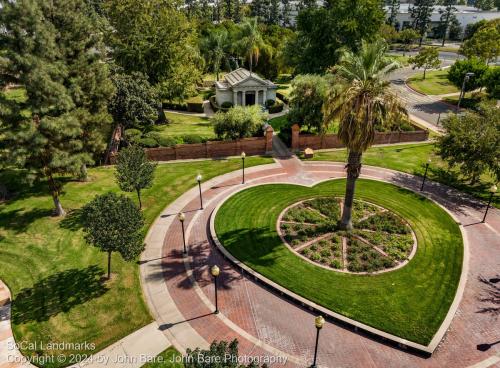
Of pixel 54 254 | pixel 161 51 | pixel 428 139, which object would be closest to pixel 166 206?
pixel 54 254

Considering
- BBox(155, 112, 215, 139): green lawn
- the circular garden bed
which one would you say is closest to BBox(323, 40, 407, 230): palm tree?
the circular garden bed

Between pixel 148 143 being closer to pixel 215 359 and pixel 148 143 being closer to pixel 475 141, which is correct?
pixel 215 359

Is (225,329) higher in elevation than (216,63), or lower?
lower

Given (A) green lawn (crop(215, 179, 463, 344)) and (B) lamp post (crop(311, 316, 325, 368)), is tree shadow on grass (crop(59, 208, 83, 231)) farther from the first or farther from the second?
(B) lamp post (crop(311, 316, 325, 368))

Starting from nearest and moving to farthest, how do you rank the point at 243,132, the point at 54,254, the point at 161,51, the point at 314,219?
the point at 54,254
the point at 314,219
the point at 243,132
the point at 161,51

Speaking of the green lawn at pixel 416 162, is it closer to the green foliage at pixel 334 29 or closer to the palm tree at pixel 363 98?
the palm tree at pixel 363 98

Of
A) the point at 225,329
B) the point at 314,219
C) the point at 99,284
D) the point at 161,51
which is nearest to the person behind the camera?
the point at 225,329

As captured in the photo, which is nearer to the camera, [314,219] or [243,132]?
[314,219]

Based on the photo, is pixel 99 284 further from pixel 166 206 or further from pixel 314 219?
pixel 314 219

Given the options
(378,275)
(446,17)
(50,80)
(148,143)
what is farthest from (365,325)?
(446,17)

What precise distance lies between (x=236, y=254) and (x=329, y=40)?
125ft

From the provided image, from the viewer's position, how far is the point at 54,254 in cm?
2217

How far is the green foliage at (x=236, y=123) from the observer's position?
3661 centimetres

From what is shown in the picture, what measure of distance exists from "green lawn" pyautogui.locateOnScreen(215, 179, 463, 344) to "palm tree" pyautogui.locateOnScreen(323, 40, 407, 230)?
25.9 ft
